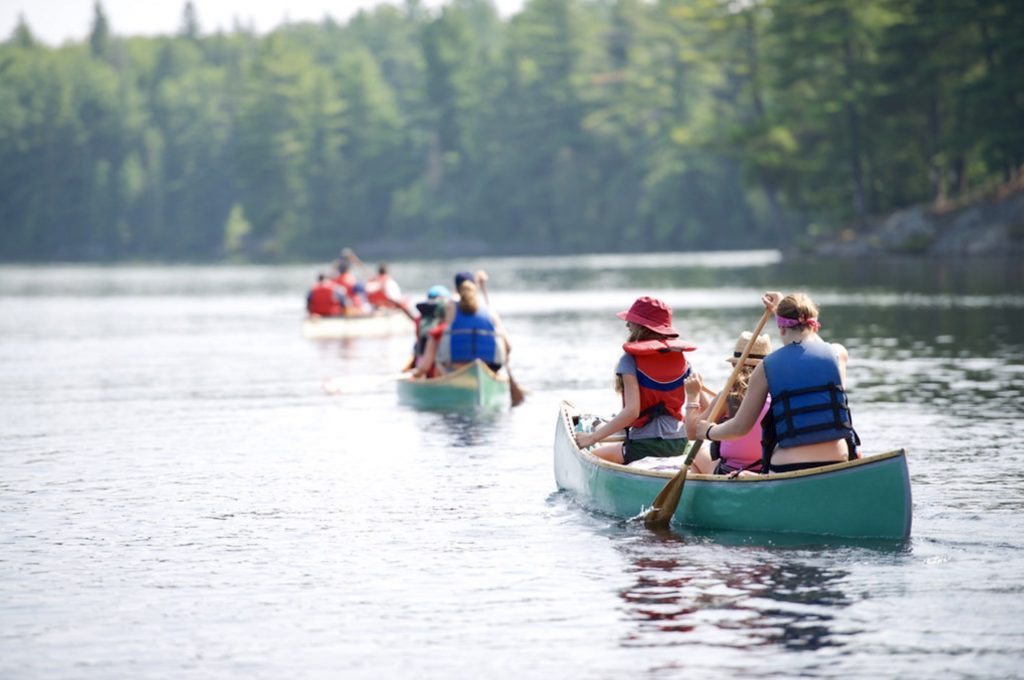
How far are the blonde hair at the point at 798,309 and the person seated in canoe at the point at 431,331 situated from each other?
11885mm

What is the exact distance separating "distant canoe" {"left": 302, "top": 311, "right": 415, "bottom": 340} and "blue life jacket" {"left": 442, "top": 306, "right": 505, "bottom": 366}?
17.9 metres

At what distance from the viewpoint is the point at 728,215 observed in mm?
116312

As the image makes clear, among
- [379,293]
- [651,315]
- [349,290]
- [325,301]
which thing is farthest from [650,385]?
[349,290]

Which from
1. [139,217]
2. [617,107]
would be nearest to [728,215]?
[617,107]

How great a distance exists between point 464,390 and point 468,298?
151 centimetres

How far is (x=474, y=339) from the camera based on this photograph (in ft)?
75.5

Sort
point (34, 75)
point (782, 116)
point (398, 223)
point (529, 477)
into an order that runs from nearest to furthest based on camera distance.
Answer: point (529, 477) → point (782, 116) → point (398, 223) → point (34, 75)

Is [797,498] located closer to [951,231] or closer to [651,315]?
[651,315]

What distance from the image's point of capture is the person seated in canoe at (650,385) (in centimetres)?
1355

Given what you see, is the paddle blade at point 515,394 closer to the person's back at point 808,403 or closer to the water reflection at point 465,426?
the water reflection at point 465,426

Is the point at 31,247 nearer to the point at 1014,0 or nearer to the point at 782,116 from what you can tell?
the point at 782,116

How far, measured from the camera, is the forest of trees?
76938 mm

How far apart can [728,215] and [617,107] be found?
17892 mm

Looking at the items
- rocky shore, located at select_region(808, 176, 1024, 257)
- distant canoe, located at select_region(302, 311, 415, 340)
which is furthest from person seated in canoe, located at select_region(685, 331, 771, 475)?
rocky shore, located at select_region(808, 176, 1024, 257)
